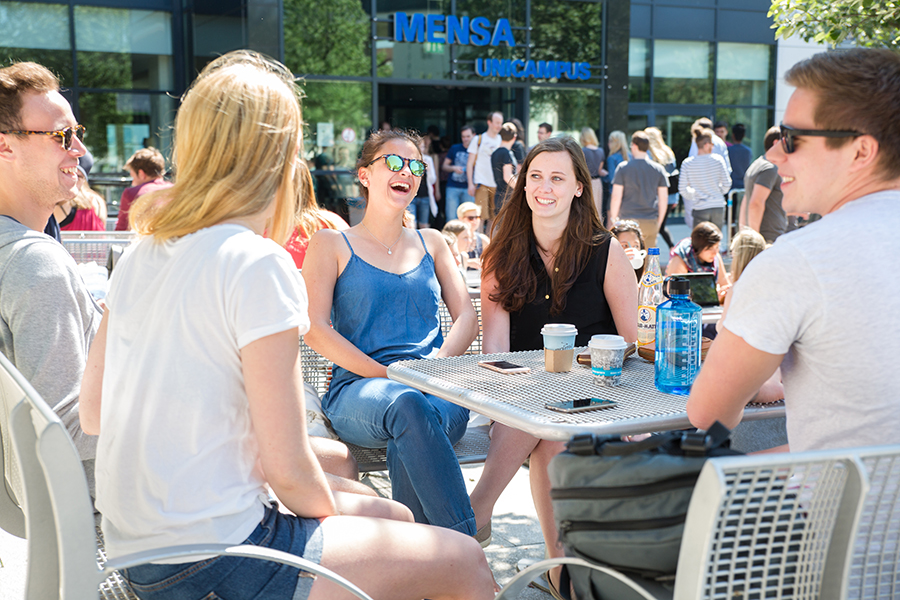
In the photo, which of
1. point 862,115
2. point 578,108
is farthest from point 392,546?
point 578,108

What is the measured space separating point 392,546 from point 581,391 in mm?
803

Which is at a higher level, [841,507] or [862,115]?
[862,115]

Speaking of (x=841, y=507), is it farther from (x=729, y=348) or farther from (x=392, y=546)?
(x=392, y=546)

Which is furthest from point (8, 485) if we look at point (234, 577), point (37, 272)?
point (234, 577)

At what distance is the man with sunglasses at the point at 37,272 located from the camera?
218cm

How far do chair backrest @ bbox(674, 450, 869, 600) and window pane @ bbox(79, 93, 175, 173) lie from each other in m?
13.3

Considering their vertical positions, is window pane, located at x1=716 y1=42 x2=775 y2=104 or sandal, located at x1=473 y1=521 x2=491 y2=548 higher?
window pane, located at x1=716 y1=42 x2=775 y2=104

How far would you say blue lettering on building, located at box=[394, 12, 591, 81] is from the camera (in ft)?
45.6

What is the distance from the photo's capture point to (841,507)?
4.39 ft

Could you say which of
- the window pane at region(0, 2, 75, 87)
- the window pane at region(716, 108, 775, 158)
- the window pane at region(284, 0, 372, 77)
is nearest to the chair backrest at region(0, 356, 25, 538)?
the window pane at region(284, 0, 372, 77)

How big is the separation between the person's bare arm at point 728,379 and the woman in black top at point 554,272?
149 centimetres

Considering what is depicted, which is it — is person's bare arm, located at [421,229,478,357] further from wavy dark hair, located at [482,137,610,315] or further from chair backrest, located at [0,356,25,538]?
chair backrest, located at [0,356,25,538]

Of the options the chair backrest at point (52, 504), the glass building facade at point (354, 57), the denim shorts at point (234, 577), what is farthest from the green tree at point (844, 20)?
the glass building facade at point (354, 57)

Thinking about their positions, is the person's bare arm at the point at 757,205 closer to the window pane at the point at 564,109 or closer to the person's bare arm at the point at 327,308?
the person's bare arm at the point at 327,308
